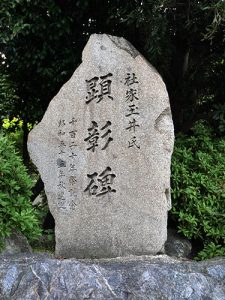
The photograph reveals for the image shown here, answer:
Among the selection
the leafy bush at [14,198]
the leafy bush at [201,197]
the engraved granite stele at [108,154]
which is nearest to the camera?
the leafy bush at [14,198]

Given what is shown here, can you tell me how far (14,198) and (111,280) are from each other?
136 cm

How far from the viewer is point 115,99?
467cm

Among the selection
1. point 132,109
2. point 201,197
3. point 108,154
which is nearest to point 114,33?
point 132,109

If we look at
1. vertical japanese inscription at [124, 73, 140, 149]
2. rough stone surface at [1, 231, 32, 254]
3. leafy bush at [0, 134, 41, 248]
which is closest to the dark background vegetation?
vertical japanese inscription at [124, 73, 140, 149]

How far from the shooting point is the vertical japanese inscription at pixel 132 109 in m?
4.57

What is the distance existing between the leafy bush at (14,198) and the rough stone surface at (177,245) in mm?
1443

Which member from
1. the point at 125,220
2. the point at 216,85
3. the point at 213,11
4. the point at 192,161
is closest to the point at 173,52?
the point at 216,85

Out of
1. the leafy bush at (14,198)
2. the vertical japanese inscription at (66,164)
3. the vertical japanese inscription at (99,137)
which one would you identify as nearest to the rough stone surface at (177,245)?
the vertical japanese inscription at (99,137)

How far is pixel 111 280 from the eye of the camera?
384cm

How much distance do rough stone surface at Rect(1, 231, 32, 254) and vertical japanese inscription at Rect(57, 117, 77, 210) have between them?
1.66ft

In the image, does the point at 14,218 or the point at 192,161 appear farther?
the point at 192,161

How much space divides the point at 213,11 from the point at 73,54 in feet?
7.02

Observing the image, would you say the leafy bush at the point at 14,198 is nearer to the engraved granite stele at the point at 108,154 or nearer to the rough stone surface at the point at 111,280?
the engraved granite stele at the point at 108,154

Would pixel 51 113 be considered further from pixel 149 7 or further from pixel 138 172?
pixel 149 7
